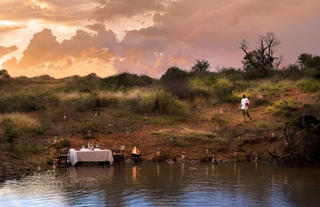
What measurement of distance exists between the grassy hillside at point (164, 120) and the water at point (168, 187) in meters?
2.19

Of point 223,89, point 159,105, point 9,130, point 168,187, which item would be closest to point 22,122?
point 9,130

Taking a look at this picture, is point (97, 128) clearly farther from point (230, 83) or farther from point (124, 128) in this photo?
point (230, 83)

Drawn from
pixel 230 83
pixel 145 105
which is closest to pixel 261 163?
pixel 145 105

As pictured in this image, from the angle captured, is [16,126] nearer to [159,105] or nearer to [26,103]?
[26,103]

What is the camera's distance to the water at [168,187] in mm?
11023

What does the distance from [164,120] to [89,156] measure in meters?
9.89

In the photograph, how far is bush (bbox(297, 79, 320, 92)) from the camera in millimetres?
33166

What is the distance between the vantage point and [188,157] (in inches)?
783

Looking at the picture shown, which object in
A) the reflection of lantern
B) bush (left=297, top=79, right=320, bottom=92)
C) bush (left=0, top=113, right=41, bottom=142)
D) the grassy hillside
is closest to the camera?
the reflection of lantern

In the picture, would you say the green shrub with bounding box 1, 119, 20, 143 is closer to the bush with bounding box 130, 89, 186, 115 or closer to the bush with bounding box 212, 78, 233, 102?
the bush with bounding box 130, 89, 186, 115

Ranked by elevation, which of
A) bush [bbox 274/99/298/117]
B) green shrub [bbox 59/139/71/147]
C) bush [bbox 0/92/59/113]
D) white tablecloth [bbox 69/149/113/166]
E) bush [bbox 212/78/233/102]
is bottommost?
white tablecloth [bbox 69/149/113/166]

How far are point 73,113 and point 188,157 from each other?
1100cm

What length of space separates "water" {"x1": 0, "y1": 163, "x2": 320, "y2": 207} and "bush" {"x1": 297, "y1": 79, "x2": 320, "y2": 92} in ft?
56.7

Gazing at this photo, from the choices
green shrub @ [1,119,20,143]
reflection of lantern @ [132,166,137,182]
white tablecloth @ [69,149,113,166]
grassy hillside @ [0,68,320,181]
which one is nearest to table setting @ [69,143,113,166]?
white tablecloth @ [69,149,113,166]
